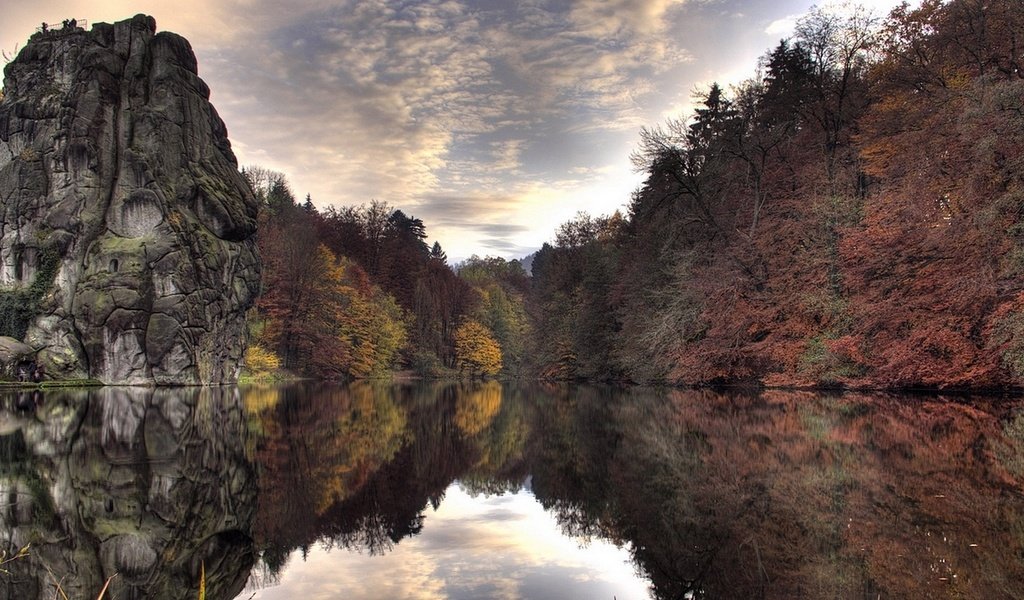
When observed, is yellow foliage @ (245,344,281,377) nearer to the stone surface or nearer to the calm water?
the stone surface

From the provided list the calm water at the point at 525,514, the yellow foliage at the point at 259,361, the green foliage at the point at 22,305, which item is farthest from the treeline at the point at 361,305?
the calm water at the point at 525,514

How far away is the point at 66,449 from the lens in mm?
10922

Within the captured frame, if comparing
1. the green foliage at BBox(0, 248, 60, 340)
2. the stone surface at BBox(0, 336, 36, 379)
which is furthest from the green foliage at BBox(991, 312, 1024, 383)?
the green foliage at BBox(0, 248, 60, 340)

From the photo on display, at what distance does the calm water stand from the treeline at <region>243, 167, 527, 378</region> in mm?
42893

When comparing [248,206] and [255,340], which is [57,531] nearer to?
[248,206]

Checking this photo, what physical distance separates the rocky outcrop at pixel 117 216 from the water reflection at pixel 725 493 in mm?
27985

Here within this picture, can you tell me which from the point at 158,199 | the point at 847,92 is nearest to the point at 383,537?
the point at 847,92

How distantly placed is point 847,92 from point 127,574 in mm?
33866

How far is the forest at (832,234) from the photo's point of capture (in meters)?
19.6

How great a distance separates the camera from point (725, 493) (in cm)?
760

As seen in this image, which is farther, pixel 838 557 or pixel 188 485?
pixel 188 485

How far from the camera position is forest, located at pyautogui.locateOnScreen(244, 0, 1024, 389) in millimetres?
19578

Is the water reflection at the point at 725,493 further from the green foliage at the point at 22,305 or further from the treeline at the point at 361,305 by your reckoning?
the treeline at the point at 361,305

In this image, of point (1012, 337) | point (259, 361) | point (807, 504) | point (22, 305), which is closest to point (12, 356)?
point (22, 305)
